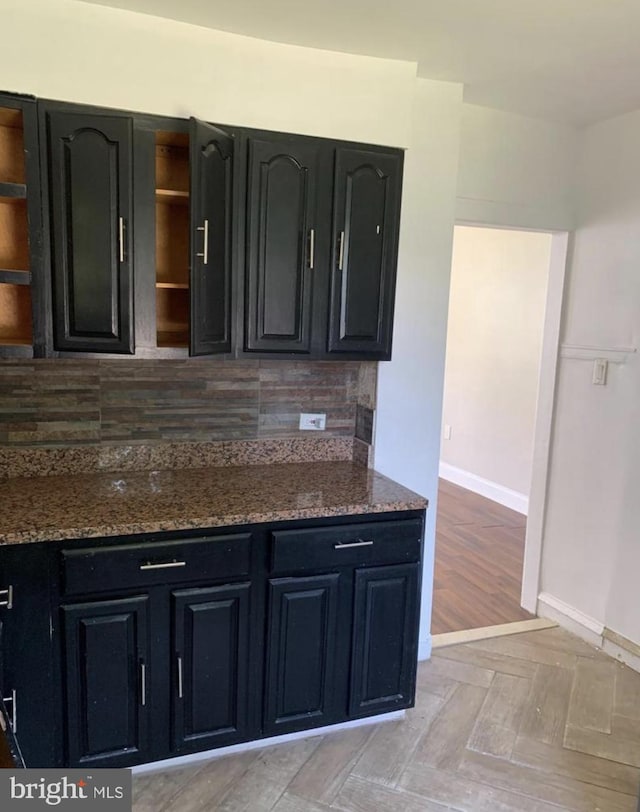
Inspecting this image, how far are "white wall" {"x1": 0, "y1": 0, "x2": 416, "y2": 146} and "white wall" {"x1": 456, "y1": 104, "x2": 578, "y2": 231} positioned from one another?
580 millimetres

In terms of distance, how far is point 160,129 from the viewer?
6.80 ft

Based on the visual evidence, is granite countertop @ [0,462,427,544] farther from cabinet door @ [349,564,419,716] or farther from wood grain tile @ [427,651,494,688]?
wood grain tile @ [427,651,494,688]

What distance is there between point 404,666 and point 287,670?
1.53ft

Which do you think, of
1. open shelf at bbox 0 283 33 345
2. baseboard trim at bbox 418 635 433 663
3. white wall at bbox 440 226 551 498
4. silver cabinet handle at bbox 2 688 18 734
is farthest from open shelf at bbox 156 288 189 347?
white wall at bbox 440 226 551 498

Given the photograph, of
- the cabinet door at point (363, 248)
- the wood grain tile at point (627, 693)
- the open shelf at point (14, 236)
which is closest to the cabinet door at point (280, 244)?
the cabinet door at point (363, 248)

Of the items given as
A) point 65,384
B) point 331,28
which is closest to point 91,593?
point 65,384

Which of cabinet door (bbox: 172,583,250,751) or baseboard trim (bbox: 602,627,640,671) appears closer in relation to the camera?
cabinet door (bbox: 172,583,250,751)

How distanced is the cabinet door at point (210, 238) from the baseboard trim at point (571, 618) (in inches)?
90.1

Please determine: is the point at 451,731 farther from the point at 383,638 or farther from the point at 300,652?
the point at 300,652

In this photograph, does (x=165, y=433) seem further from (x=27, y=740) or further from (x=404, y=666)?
(x=404, y=666)

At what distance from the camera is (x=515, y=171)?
2.95m

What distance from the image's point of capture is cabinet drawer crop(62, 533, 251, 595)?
1858mm

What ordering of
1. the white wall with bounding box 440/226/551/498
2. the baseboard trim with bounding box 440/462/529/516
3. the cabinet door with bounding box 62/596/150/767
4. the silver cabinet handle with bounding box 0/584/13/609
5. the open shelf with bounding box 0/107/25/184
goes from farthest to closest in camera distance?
the baseboard trim with bounding box 440/462/529/516 → the white wall with bounding box 440/226/551/498 → the open shelf with bounding box 0/107/25/184 → the cabinet door with bounding box 62/596/150/767 → the silver cabinet handle with bounding box 0/584/13/609

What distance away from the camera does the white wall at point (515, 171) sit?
9.30ft
